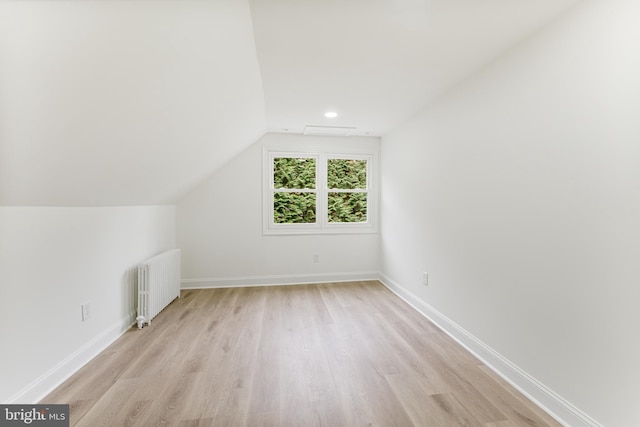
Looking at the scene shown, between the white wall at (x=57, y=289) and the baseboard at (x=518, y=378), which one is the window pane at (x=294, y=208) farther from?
the baseboard at (x=518, y=378)

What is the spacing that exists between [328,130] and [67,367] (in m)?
3.46

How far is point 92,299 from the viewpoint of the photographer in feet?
7.17

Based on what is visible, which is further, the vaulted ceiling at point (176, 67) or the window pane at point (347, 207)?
the window pane at point (347, 207)

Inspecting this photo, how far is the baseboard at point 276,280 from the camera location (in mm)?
3986

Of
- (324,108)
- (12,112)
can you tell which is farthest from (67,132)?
(324,108)

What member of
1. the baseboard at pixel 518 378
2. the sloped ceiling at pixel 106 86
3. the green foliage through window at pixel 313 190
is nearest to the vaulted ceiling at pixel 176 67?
the sloped ceiling at pixel 106 86

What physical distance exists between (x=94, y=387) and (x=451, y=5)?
10.0 feet

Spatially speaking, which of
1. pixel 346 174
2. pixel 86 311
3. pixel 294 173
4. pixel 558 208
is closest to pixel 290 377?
pixel 86 311

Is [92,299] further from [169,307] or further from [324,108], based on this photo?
[324,108]

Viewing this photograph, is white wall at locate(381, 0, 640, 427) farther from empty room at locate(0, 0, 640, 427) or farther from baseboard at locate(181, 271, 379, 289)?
baseboard at locate(181, 271, 379, 289)

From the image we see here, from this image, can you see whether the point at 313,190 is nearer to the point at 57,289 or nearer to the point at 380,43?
the point at 380,43

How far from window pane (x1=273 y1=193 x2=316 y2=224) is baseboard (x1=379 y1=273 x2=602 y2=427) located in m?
2.11

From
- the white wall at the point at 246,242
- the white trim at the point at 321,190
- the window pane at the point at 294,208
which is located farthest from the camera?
the window pane at the point at 294,208

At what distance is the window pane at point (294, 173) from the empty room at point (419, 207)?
1.17 m
